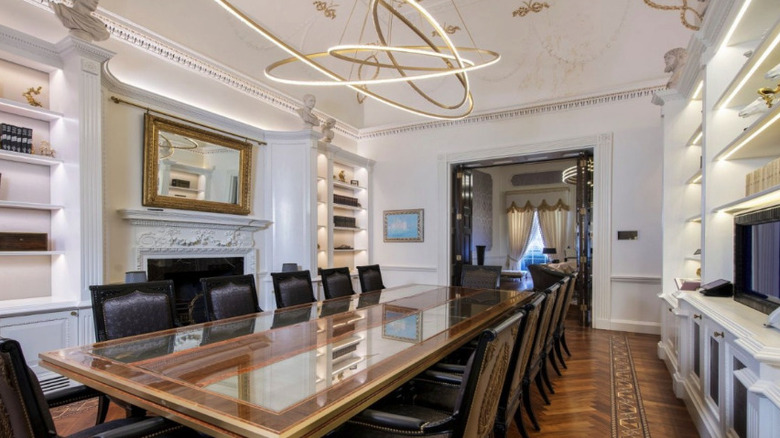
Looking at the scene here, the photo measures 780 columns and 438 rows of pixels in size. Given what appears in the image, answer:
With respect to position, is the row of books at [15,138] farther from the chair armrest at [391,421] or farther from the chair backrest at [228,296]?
the chair armrest at [391,421]

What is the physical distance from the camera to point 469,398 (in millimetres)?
1299

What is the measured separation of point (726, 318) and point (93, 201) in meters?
4.30

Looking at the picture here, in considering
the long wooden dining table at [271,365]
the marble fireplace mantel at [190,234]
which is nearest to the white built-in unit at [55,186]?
the marble fireplace mantel at [190,234]

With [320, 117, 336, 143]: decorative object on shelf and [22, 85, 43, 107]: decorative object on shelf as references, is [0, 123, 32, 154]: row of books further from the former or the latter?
[320, 117, 336, 143]: decorative object on shelf

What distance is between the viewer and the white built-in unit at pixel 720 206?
62.3 inches

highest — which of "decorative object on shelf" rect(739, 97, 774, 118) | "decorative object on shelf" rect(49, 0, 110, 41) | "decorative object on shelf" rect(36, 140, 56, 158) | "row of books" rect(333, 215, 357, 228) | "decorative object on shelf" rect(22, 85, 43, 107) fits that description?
"decorative object on shelf" rect(49, 0, 110, 41)

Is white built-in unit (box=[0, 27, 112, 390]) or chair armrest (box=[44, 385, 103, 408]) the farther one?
white built-in unit (box=[0, 27, 112, 390])

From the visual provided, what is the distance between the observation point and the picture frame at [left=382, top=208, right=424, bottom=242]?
655 centimetres

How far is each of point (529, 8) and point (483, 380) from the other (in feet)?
18.5

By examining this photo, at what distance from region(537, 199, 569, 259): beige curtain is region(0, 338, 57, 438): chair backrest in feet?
37.8

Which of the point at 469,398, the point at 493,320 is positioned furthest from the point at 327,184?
the point at 469,398

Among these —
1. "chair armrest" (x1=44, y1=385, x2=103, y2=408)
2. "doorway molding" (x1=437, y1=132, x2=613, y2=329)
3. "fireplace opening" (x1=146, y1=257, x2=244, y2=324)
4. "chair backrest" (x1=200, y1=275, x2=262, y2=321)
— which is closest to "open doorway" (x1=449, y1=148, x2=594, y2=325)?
"doorway molding" (x1=437, y1=132, x2=613, y2=329)

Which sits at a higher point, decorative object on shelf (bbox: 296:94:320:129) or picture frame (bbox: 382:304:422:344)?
decorative object on shelf (bbox: 296:94:320:129)

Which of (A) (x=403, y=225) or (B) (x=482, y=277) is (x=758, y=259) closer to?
(B) (x=482, y=277)
